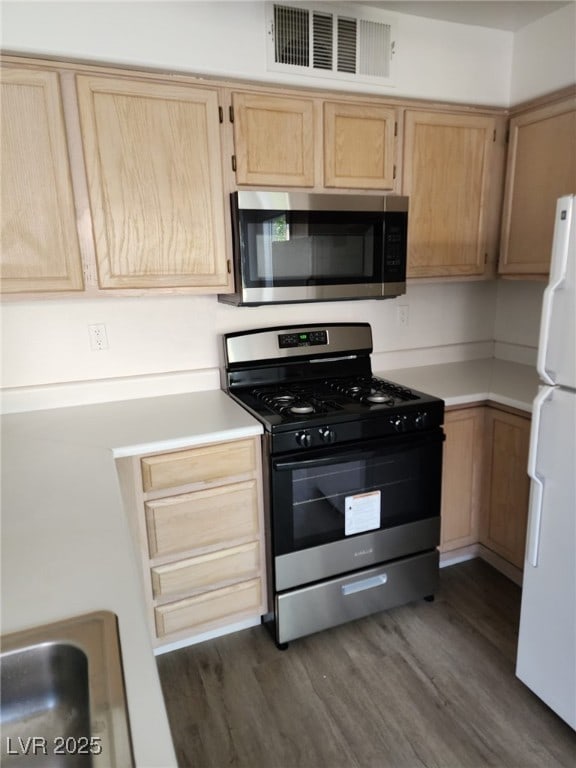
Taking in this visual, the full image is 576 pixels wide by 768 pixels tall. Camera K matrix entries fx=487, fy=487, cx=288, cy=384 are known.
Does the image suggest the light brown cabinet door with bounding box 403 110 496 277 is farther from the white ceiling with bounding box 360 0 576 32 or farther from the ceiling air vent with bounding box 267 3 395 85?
the white ceiling with bounding box 360 0 576 32

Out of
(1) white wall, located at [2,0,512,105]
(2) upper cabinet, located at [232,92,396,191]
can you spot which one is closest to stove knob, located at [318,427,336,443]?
(2) upper cabinet, located at [232,92,396,191]

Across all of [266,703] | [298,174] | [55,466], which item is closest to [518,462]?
[266,703]

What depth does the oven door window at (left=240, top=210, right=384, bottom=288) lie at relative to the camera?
1897mm

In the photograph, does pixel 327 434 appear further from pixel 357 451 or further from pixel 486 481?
pixel 486 481

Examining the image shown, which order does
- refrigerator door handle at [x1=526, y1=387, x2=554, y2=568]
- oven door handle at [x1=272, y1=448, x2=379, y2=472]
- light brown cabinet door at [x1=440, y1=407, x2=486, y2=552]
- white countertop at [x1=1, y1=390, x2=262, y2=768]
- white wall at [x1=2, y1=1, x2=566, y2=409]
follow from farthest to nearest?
light brown cabinet door at [x1=440, y1=407, x2=486, y2=552]
oven door handle at [x1=272, y1=448, x2=379, y2=472]
white wall at [x1=2, y1=1, x2=566, y2=409]
refrigerator door handle at [x1=526, y1=387, x2=554, y2=568]
white countertop at [x1=1, y1=390, x2=262, y2=768]

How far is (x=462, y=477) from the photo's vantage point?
2297 mm

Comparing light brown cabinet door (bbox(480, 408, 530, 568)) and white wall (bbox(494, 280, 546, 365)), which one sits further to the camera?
white wall (bbox(494, 280, 546, 365))

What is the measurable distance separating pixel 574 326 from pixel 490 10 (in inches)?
63.7

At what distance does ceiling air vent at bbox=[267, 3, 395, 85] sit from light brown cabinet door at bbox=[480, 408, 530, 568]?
1.59 m

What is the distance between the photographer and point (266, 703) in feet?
5.69

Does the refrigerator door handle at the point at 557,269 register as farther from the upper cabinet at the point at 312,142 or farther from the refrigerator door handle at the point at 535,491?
the upper cabinet at the point at 312,142

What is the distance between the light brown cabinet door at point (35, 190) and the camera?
1593 millimetres

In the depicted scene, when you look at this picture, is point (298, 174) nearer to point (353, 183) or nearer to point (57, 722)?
point (353, 183)

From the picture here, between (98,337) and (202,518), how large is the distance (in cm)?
89
